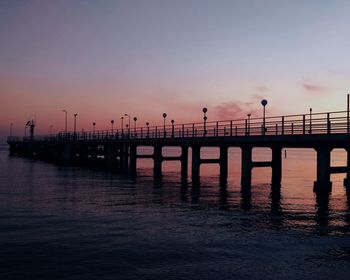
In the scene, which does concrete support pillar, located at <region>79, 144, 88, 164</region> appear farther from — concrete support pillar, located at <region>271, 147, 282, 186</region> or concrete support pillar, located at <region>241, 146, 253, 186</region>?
concrete support pillar, located at <region>241, 146, 253, 186</region>

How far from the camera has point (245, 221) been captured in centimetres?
2031

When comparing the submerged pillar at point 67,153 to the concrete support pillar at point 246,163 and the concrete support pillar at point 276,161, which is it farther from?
the concrete support pillar at point 246,163

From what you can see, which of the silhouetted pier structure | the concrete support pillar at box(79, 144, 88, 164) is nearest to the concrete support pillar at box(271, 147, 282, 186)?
the silhouetted pier structure

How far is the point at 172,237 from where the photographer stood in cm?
1677

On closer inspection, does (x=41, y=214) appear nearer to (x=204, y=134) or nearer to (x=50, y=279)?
(x=50, y=279)

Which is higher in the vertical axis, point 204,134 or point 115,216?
point 204,134

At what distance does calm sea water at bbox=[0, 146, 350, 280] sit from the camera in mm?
12750

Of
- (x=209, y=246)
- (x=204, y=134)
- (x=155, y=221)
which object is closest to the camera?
(x=209, y=246)

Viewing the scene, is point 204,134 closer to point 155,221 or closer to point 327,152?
point 327,152

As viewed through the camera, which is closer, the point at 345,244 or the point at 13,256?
the point at 13,256

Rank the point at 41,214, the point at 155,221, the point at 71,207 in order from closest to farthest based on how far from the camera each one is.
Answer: the point at 155,221 < the point at 41,214 < the point at 71,207

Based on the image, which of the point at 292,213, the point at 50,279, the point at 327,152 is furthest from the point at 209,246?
the point at 327,152

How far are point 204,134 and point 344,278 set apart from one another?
108 ft

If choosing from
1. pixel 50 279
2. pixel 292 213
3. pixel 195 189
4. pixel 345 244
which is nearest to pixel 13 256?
pixel 50 279
